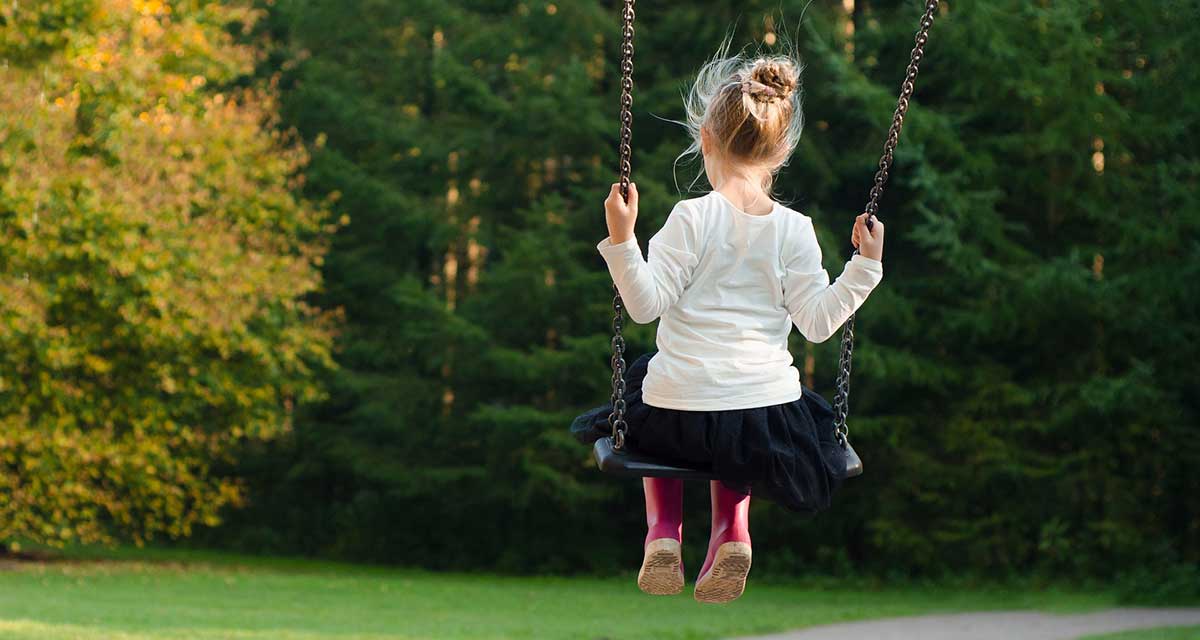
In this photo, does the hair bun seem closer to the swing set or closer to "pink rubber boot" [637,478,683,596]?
the swing set

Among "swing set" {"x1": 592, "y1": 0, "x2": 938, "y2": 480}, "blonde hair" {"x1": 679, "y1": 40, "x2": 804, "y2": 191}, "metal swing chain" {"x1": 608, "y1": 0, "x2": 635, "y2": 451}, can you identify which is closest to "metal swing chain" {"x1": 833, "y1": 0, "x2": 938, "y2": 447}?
"swing set" {"x1": 592, "y1": 0, "x2": 938, "y2": 480}

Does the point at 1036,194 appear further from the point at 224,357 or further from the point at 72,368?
the point at 72,368

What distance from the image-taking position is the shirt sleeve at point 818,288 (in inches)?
146

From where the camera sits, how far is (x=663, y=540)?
3777 millimetres

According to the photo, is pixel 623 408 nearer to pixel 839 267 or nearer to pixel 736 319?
pixel 736 319

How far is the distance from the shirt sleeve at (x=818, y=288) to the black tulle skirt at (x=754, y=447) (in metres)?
0.24

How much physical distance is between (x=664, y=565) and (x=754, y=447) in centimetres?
41

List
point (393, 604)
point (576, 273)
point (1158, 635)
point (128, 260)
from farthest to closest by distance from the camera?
point (576, 273)
point (128, 260)
point (393, 604)
point (1158, 635)

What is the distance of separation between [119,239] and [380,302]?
5.14 m

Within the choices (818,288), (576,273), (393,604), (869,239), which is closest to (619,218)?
(818,288)

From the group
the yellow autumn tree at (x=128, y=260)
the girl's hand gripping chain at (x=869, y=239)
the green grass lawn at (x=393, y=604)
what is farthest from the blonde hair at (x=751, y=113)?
the yellow autumn tree at (x=128, y=260)

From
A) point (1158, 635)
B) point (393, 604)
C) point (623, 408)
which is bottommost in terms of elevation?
point (393, 604)

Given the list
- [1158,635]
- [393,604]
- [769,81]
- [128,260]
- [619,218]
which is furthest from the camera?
[128,260]

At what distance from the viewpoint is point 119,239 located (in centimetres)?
1407
